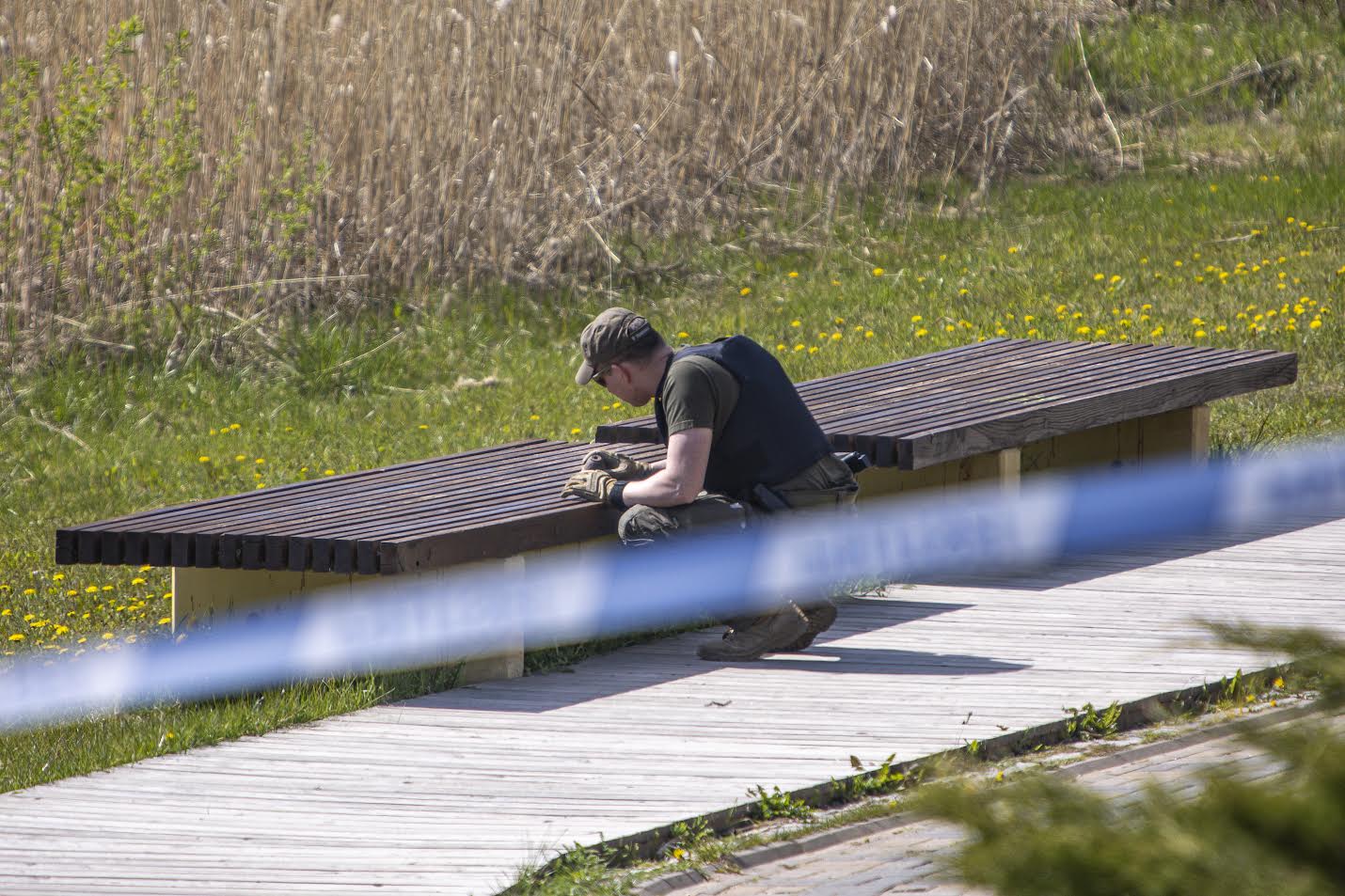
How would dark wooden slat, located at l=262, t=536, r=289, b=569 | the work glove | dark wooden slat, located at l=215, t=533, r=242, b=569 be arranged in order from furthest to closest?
the work glove, dark wooden slat, located at l=215, t=533, r=242, b=569, dark wooden slat, located at l=262, t=536, r=289, b=569

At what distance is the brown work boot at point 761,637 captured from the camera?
6.77 metres

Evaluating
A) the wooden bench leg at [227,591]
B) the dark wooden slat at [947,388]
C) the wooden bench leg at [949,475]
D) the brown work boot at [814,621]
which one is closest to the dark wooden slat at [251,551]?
the wooden bench leg at [227,591]

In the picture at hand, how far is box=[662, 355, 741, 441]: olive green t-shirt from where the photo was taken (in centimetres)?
659

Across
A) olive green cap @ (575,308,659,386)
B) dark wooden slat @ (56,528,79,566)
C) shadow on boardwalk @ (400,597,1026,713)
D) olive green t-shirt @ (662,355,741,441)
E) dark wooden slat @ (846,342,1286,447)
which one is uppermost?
olive green cap @ (575,308,659,386)

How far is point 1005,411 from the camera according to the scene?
827 centimetres

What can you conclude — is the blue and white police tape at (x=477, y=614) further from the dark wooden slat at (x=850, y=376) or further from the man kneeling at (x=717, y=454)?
the dark wooden slat at (x=850, y=376)

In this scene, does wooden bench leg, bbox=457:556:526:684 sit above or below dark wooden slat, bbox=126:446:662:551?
below

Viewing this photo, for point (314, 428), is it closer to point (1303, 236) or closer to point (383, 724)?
point (383, 724)

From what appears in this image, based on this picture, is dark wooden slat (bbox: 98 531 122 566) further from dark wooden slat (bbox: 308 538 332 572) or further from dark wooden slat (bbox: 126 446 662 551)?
dark wooden slat (bbox: 308 538 332 572)

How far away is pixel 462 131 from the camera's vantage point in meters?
13.1

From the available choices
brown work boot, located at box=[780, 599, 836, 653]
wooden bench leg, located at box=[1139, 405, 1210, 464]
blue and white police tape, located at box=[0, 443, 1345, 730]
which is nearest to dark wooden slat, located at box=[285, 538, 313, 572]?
blue and white police tape, located at box=[0, 443, 1345, 730]

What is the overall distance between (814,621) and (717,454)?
0.63 meters

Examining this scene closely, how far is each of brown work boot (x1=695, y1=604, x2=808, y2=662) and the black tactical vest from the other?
0.42 metres

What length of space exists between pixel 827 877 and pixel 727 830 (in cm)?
41
